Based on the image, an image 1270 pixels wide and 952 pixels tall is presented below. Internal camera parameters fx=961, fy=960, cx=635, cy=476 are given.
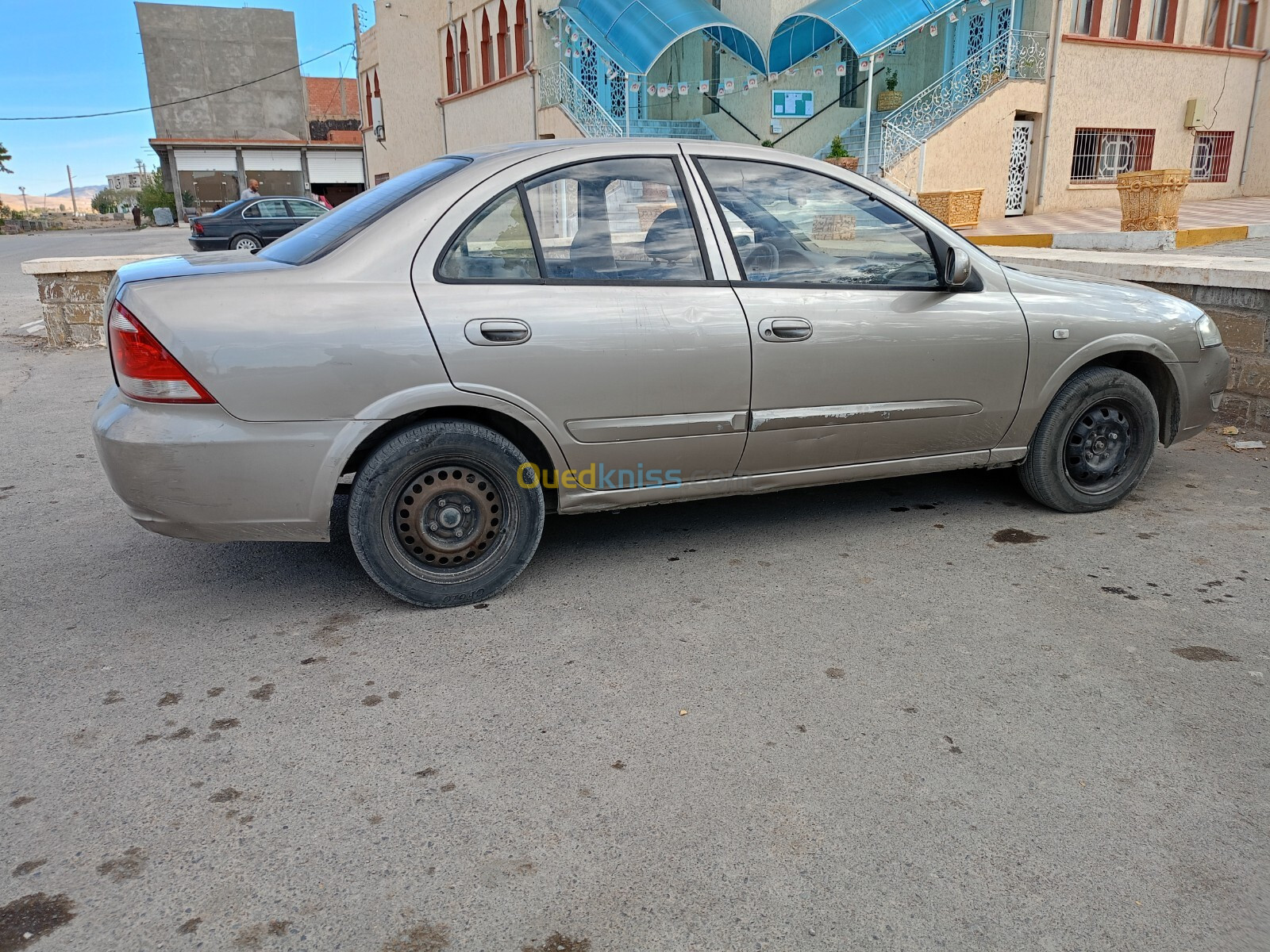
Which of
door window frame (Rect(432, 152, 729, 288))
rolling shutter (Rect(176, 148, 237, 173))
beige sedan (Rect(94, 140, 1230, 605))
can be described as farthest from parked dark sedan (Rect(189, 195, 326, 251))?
rolling shutter (Rect(176, 148, 237, 173))

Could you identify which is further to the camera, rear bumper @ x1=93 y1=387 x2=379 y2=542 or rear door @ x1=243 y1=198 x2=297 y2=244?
rear door @ x1=243 y1=198 x2=297 y2=244

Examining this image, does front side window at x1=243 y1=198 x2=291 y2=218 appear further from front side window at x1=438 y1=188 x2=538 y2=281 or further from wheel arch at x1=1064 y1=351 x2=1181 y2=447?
wheel arch at x1=1064 y1=351 x2=1181 y2=447

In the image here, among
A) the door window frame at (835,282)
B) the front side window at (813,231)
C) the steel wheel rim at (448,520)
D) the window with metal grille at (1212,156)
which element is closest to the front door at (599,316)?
the door window frame at (835,282)

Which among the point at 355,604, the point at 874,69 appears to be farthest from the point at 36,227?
the point at 355,604

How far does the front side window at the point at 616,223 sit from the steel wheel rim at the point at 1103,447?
2.11 metres

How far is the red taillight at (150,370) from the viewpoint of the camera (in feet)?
10.4

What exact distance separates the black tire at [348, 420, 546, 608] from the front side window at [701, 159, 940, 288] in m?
1.26

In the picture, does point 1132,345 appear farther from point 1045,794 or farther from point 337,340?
point 337,340

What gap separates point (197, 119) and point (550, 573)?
2213 inches

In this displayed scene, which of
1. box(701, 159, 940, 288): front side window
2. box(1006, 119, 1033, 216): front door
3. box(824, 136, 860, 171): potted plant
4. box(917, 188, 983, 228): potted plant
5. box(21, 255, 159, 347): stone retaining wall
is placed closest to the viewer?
box(701, 159, 940, 288): front side window

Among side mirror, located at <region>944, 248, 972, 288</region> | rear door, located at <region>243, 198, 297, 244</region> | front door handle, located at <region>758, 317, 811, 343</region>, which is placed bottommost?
front door handle, located at <region>758, 317, 811, 343</region>

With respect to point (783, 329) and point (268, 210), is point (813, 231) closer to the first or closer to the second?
point (783, 329)

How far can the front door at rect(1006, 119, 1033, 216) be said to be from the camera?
19797mm

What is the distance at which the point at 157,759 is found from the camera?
2695 mm
